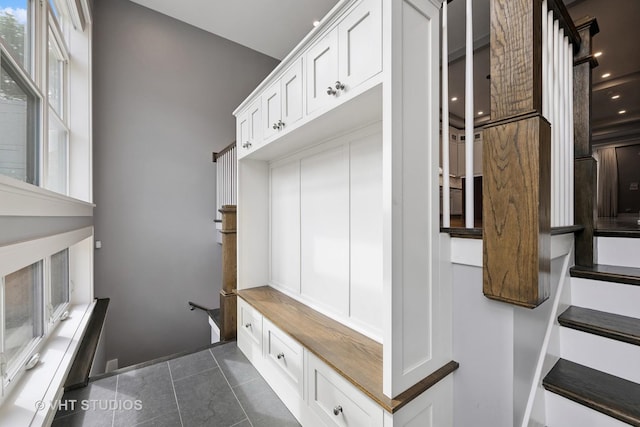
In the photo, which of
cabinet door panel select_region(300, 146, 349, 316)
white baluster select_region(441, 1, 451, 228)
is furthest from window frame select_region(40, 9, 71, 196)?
white baluster select_region(441, 1, 451, 228)

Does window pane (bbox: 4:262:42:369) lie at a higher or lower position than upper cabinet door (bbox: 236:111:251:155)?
lower

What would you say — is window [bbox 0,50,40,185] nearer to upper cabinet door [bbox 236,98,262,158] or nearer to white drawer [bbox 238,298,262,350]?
upper cabinet door [bbox 236,98,262,158]

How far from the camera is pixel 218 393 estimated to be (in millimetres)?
1912

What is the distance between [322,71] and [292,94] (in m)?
0.32

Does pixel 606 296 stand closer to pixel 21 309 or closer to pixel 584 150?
pixel 584 150

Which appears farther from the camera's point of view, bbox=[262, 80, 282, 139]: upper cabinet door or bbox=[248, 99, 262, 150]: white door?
bbox=[248, 99, 262, 150]: white door

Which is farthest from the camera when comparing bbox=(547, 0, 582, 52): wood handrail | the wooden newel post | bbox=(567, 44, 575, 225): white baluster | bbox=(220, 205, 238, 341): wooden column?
bbox=(220, 205, 238, 341): wooden column

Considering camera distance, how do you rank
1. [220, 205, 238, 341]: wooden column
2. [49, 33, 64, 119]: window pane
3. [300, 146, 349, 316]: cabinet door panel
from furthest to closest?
[220, 205, 238, 341]: wooden column < [49, 33, 64, 119]: window pane < [300, 146, 349, 316]: cabinet door panel

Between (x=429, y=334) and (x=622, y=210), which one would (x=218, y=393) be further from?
(x=622, y=210)

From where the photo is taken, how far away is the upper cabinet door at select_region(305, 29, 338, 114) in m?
1.35

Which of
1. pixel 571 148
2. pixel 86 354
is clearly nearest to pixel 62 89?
pixel 86 354

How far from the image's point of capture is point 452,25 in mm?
3283

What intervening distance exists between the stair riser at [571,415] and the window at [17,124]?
9.27 ft

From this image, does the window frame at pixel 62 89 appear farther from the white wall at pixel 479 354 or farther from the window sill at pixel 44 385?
the white wall at pixel 479 354
